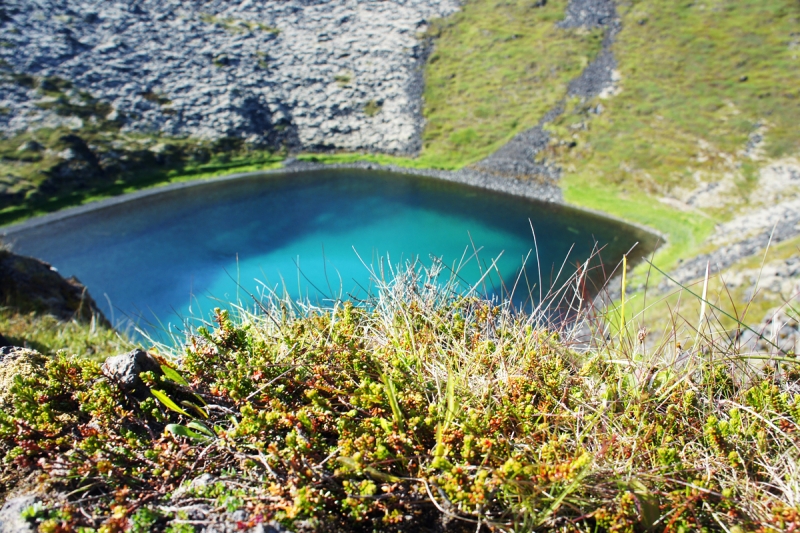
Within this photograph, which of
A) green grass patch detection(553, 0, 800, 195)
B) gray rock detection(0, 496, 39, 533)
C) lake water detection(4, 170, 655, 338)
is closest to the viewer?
gray rock detection(0, 496, 39, 533)

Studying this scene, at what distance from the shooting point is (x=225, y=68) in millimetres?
44250

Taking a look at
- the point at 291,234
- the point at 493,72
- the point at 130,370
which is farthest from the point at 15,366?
the point at 493,72

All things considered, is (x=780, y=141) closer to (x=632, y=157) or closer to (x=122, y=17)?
(x=632, y=157)

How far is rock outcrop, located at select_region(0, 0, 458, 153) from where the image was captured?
38500 mm

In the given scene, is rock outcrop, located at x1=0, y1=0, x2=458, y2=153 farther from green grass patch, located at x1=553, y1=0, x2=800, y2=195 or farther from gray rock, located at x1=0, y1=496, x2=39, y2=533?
gray rock, located at x1=0, y1=496, x2=39, y2=533

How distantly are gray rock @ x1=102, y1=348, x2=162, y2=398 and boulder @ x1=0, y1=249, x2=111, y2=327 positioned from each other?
7.34m

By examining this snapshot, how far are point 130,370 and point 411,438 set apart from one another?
1445 mm

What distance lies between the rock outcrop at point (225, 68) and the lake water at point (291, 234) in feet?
26.9

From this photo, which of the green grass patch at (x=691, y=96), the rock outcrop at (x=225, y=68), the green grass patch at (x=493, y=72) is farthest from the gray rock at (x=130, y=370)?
the rock outcrop at (x=225, y=68)

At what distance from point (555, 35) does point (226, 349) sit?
53.9m

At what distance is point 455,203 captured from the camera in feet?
106

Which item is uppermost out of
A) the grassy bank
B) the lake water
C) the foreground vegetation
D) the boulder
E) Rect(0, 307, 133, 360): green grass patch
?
the foreground vegetation

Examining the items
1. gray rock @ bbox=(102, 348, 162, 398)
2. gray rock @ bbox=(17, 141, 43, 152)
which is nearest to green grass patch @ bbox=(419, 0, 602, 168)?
gray rock @ bbox=(17, 141, 43, 152)

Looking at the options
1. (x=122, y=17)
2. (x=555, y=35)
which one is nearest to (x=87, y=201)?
(x=122, y=17)
